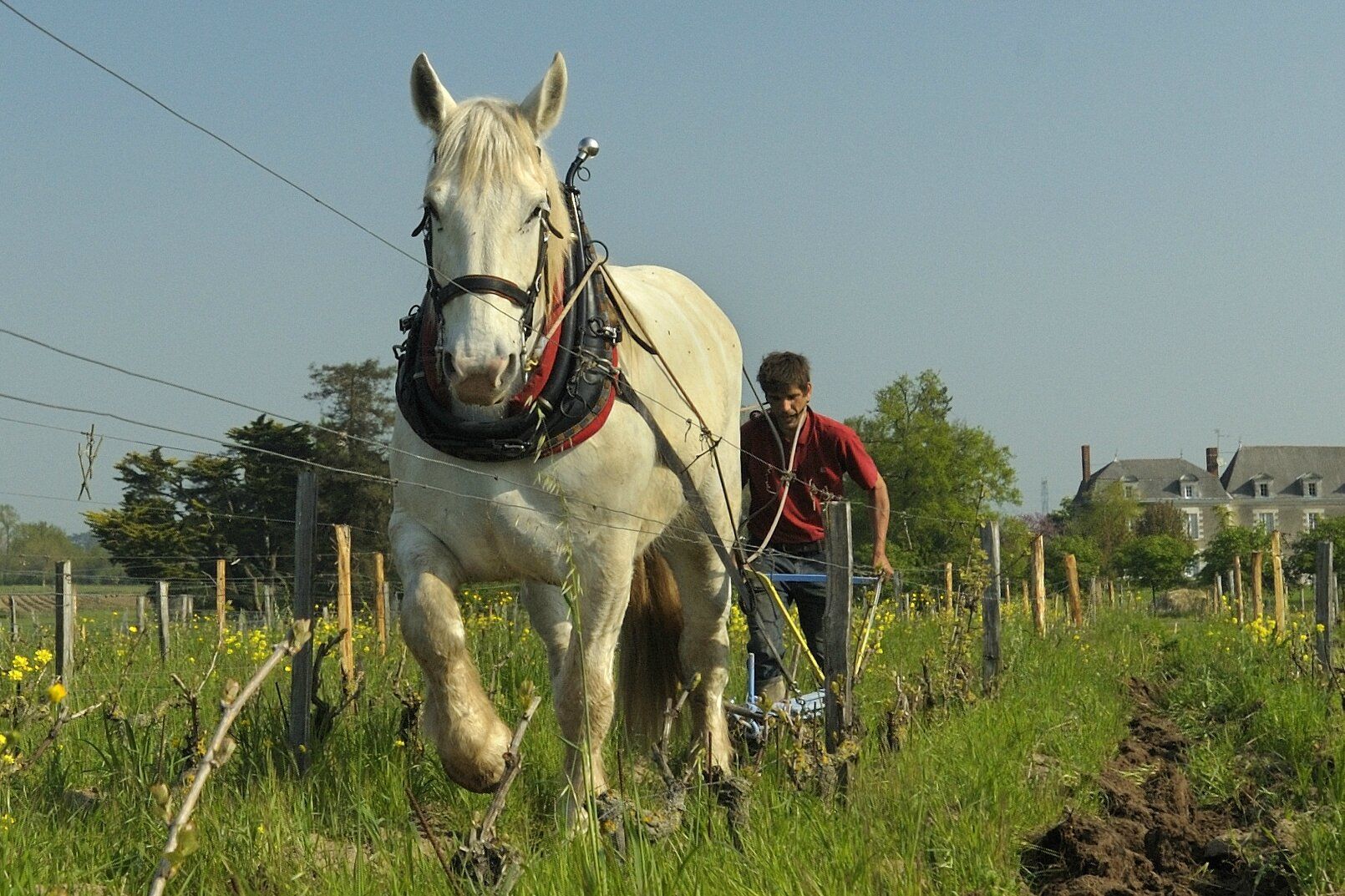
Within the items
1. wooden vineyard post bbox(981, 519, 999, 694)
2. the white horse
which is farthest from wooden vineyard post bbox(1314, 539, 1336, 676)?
the white horse

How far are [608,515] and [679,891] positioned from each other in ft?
5.87

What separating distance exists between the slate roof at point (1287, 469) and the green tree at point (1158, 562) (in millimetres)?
47075

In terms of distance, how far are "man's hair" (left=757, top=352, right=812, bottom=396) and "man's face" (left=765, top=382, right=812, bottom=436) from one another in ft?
0.05

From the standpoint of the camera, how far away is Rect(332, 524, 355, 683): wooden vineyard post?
6.18 m

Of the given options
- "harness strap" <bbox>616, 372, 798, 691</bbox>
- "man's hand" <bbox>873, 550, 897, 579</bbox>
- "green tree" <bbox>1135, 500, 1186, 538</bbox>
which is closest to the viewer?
"harness strap" <bbox>616, 372, 798, 691</bbox>

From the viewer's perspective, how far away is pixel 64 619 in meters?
9.73

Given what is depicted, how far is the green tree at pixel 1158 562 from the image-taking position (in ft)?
228

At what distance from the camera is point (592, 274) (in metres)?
4.86

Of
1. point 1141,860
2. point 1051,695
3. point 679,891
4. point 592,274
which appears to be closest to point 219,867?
point 679,891

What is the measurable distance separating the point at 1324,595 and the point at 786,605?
7.37 metres

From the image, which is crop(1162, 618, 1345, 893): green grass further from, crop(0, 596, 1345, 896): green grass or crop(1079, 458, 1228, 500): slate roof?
crop(1079, 458, 1228, 500): slate roof

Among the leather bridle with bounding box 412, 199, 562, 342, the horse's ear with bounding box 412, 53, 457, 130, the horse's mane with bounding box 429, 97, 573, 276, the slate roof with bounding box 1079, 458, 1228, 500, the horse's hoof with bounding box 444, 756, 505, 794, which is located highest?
the slate roof with bounding box 1079, 458, 1228, 500

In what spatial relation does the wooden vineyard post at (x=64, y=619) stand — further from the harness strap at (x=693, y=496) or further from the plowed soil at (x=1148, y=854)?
the plowed soil at (x=1148, y=854)

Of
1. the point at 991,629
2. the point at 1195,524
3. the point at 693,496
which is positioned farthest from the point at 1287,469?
the point at 693,496
